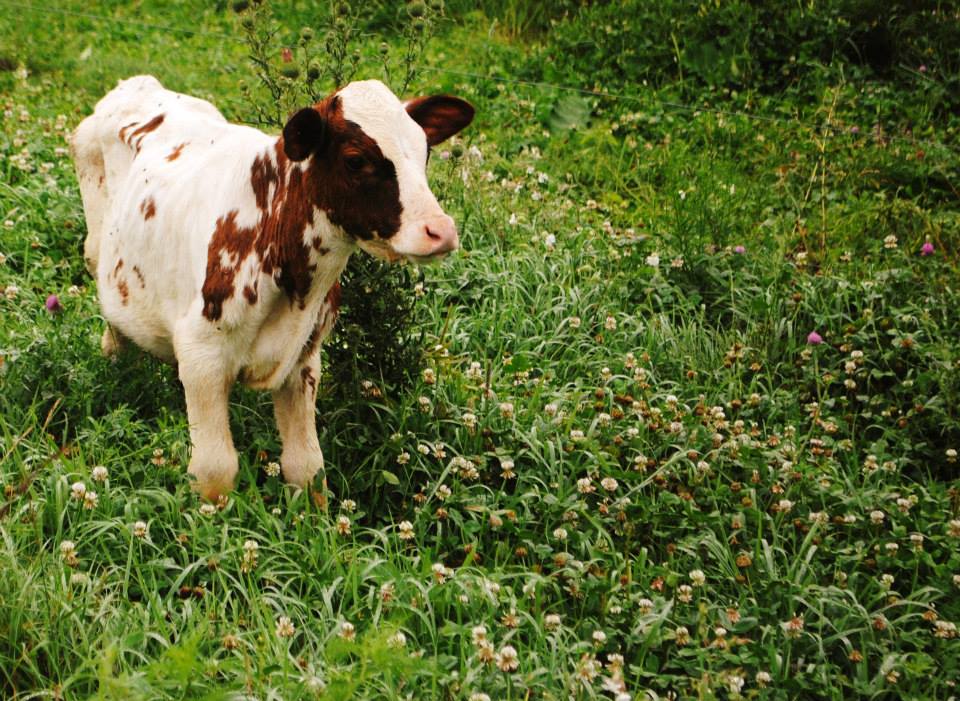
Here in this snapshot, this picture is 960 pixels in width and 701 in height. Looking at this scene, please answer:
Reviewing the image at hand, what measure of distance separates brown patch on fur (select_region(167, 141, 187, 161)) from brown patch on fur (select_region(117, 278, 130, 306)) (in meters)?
0.52

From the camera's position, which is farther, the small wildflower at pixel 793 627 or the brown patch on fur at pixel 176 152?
the brown patch on fur at pixel 176 152

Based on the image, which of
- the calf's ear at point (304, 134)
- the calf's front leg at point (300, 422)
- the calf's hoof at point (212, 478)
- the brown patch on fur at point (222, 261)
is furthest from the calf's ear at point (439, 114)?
the calf's hoof at point (212, 478)

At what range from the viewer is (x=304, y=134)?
3.31 m

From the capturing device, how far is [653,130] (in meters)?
7.61

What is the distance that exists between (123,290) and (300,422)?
100 cm

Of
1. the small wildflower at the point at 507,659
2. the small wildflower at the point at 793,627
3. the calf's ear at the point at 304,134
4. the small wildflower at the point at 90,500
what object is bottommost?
the small wildflower at the point at 793,627

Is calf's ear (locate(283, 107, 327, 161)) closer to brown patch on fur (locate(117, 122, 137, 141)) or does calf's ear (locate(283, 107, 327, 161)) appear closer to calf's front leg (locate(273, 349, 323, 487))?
calf's front leg (locate(273, 349, 323, 487))

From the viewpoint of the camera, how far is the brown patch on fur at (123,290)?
425 centimetres

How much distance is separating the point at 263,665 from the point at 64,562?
81cm

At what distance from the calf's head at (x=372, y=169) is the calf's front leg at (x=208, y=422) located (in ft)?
2.27

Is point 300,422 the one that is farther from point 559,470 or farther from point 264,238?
point 559,470

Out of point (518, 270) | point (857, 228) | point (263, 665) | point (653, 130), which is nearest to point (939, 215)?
point (857, 228)

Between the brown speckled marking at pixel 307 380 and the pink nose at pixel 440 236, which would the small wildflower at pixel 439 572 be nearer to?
the brown speckled marking at pixel 307 380

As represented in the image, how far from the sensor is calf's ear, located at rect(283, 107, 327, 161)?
128 inches
